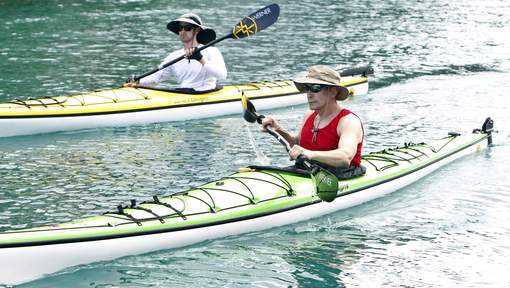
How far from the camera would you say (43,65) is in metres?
17.1

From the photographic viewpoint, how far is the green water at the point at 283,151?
758 centimetres

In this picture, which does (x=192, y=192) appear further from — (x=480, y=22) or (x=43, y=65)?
(x=480, y=22)

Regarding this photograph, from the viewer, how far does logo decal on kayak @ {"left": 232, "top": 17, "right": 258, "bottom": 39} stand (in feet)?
39.8

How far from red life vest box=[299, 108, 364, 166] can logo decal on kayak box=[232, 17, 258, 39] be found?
3964 millimetres

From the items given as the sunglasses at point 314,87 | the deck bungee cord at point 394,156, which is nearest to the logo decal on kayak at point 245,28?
the deck bungee cord at point 394,156

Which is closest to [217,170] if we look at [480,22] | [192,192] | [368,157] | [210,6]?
[368,157]

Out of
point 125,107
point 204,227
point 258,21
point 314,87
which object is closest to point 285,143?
point 314,87

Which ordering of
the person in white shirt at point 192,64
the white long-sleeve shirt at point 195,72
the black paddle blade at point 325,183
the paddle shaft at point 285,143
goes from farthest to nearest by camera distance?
the white long-sleeve shirt at point 195,72 < the person in white shirt at point 192,64 < the paddle shaft at point 285,143 < the black paddle blade at point 325,183

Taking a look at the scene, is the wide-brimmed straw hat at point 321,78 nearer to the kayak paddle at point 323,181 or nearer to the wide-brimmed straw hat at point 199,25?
the kayak paddle at point 323,181

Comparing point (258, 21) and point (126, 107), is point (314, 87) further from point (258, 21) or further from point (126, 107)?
point (126, 107)

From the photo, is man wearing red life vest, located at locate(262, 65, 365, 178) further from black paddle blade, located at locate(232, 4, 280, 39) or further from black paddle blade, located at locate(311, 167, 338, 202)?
black paddle blade, located at locate(232, 4, 280, 39)

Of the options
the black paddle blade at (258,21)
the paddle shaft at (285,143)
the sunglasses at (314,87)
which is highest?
the black paddle blade at (258,21)

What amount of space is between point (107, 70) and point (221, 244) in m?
9.55

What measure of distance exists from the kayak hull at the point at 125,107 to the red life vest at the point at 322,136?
14.0 feet
